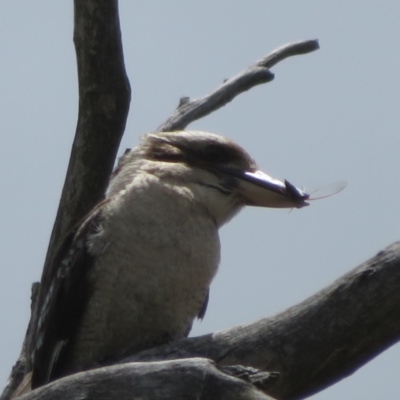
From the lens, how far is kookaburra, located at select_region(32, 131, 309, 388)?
394cm

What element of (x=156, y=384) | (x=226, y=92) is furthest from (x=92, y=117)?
(x=156, y=384)

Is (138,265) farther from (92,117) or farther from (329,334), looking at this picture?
(329,334)

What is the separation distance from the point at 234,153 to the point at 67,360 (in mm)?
1294

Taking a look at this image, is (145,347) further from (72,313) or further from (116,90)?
(116,90)

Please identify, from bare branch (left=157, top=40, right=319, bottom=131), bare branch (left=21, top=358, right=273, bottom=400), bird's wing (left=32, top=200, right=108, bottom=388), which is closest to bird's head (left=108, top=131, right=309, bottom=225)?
bird's wing (left=32, top=200, right=108, bottom=388)

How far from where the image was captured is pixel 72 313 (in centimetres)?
406

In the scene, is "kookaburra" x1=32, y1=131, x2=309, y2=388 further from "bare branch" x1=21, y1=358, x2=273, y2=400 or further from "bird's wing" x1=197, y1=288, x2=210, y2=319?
"bare branch" x1=21, y1=358, x2=273, y2=400

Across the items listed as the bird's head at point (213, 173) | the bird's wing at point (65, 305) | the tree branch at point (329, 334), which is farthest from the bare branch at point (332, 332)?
the bird's head at point (213, 173)

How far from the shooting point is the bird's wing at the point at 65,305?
4043 mm

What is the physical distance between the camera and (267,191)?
4320 millimetres

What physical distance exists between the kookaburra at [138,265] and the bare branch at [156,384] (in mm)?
1065

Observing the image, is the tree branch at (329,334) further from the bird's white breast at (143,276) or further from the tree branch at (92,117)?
the tree branch at (92,117)

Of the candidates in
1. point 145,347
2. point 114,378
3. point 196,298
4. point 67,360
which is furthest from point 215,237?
point 114,378

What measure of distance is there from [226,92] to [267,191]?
1234 millimetres
